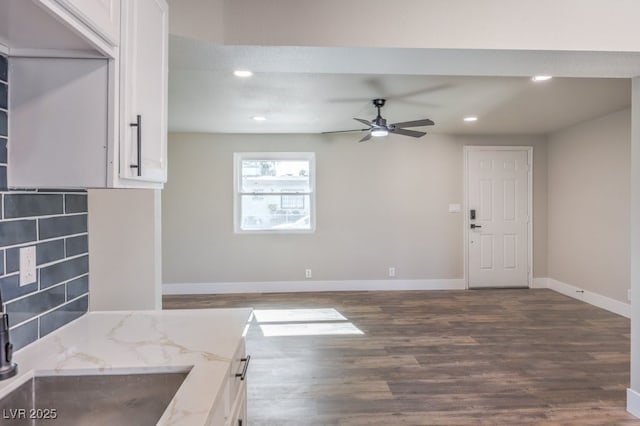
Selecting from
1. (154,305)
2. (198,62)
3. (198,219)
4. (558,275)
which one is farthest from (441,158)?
(154,305)

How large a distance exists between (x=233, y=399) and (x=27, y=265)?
81 centimetres

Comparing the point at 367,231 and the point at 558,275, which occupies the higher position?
the point at 367,231

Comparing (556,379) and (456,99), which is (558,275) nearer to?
(556,379)

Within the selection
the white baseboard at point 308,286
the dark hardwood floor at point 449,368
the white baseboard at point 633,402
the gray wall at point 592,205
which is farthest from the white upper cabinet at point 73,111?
the gray wall at point 592,205

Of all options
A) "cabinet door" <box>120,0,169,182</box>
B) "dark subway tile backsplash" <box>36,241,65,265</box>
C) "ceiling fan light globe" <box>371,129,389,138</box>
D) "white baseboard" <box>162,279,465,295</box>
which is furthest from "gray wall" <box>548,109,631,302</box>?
"dark subway tile backsplash" <box>36,241,65,265</box>

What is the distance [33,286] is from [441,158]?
201 inches

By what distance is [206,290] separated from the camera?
5.07 meters

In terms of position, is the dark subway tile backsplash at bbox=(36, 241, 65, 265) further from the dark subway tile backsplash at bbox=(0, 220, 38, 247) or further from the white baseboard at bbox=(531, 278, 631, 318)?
the white baseboard at bbox=(531, 278, 631, 318)

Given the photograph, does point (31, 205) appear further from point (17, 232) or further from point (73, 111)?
point (73, 111)

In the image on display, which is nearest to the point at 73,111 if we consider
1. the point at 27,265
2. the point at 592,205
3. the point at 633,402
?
the point at 27,265

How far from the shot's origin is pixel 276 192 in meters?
5.18

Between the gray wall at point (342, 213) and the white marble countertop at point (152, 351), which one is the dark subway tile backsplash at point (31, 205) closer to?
the white marble countertop at point (152, 351)

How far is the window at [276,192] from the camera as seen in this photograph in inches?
203

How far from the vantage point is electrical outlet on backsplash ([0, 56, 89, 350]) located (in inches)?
40.9
